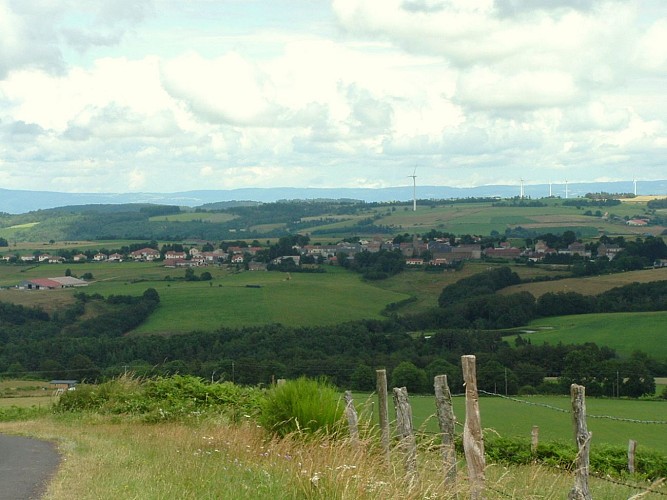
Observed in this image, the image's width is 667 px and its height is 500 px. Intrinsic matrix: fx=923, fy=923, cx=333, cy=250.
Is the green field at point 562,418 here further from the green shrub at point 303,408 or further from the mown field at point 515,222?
the mown field at point 515,222

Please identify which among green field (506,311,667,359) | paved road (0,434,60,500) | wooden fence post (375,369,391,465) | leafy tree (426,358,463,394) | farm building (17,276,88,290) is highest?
wooden fence post (375,369,391,465)

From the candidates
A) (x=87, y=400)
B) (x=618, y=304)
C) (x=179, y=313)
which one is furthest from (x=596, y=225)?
(x=87, y=400)

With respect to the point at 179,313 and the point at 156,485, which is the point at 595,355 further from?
the point at 156,485

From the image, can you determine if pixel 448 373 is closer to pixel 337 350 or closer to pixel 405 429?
pixel 337 350

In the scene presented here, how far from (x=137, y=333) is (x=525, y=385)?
36.9m

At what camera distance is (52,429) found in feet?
53.6

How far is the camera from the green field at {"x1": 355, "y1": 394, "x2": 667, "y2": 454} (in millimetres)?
32469

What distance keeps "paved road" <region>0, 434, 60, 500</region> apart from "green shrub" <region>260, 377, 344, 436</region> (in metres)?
2.92

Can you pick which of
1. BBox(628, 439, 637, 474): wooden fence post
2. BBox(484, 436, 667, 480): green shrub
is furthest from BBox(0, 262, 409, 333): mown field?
BBox(628, 439, 637, 474): wooden fence post

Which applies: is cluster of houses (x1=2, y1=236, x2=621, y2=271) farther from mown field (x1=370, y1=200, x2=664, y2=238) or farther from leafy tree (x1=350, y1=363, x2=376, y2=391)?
leafy tree (x1=350, y1=363, x2=376, y2=391)

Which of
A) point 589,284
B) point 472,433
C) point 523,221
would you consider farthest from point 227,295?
point 523,221

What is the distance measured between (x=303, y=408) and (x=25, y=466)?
3.58 m

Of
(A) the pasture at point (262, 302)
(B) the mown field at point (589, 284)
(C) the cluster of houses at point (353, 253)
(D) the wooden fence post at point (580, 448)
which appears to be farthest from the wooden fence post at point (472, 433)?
(C) the cluster of houses at point (353, 253)

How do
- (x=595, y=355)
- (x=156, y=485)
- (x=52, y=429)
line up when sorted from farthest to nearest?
(x=595, y=355) < (x=52, y=429) < (x=156, y=485)
